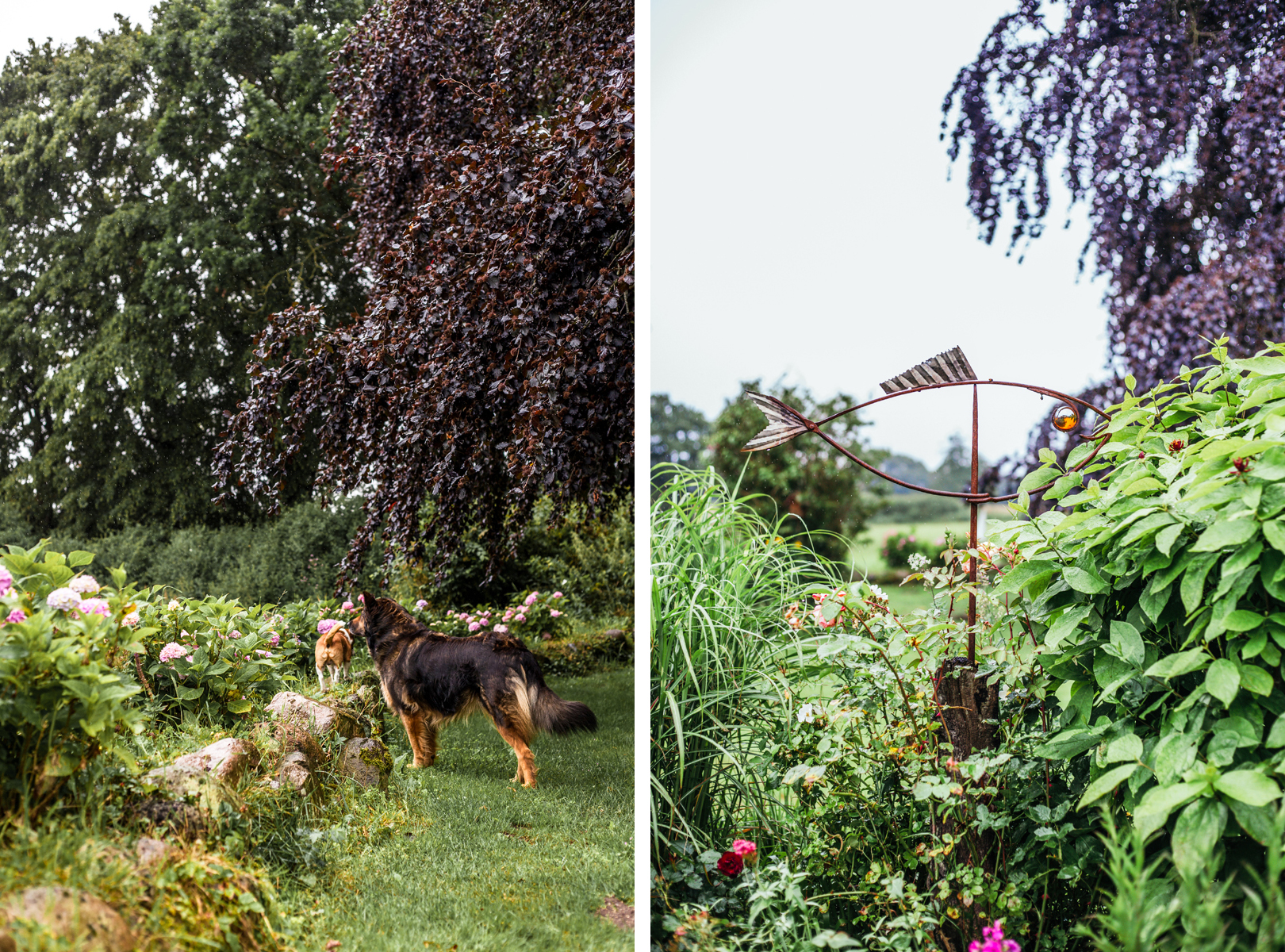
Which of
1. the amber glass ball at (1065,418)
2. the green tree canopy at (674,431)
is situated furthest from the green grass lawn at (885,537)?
the amber glass ball at (1065,418)

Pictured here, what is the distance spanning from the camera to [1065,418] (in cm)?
159

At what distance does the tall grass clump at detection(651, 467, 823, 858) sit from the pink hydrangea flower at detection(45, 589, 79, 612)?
4.03 ft

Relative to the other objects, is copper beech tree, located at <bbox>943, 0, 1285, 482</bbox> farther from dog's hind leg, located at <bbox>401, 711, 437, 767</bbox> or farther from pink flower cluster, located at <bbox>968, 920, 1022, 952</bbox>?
dog's hind leg, located at <bbox>401, 711, 437, 767</bbox>

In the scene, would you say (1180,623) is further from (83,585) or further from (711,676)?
(83,585)

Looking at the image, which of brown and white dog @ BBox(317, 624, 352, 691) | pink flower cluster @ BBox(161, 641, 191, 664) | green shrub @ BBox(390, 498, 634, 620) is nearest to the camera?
pink flower cluster @ BBox(161, 641, 191, 664)

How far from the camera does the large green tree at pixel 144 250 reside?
2.83 meters

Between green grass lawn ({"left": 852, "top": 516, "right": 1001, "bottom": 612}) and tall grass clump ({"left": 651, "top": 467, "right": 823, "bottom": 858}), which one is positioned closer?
tall grass clump ({"left": 651, "top": 467, "right": 823, "bottom": 858})

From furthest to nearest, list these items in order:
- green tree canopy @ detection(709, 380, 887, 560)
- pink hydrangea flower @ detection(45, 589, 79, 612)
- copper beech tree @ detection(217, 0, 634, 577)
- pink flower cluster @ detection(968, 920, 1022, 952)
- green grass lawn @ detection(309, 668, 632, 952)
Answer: green tree canopy @ detection(709, 380, 887, 560), copper beech tree @ detection(217, 0, 634, 577), green grass lawn @ detection(309, 668, 632, 952), pink hydrangea flower @ detection(45, 589, 79, 612), pink flower cluster @ detection(968, 920, 1022, 952)

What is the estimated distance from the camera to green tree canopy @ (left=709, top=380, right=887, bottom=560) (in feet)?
13.0

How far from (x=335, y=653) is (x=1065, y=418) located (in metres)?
2.38

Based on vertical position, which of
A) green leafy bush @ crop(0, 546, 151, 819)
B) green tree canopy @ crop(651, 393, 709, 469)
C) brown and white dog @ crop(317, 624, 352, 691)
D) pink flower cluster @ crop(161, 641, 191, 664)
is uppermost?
green tree canopy @ crop(651, 393, 709, 469)

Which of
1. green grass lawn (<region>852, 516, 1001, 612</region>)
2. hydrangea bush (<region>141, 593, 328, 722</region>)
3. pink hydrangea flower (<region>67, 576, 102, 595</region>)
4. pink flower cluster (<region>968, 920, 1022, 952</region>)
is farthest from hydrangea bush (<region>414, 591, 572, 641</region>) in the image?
pink flower cluster (<region>968, 920, 1022, 952</region>)

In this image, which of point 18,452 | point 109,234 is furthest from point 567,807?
point 109,234

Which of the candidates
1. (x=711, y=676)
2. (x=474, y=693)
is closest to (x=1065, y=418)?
(x=711, y=676)
